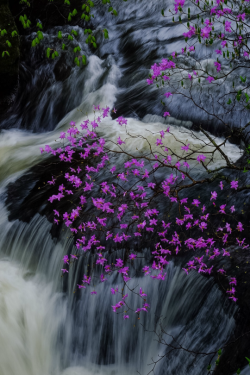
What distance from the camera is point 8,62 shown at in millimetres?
7609

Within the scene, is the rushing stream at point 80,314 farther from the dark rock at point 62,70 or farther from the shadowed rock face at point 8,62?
the shadowed rock face at point 8,62

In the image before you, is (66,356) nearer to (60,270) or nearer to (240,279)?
(60,270)

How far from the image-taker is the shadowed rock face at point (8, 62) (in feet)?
24.8

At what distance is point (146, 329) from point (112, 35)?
612cm

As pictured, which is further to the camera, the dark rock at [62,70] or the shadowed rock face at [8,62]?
the dark rock at [62,70]

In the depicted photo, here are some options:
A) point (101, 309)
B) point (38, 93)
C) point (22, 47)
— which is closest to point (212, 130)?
point (101, 309)

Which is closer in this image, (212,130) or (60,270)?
(60,270)

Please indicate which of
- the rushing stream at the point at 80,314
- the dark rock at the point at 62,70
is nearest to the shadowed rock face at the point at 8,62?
the dark rock at the point at 62,70

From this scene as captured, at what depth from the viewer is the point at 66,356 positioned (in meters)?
3.89

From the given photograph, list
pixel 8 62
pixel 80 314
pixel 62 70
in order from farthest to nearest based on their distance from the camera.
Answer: pixel 62 70 → pixel 8 62 → pixel 80 314

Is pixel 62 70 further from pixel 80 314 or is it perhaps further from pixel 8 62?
pixel 80 314

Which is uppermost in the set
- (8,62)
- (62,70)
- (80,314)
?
(62,70)

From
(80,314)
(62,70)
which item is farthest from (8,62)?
(80,314)

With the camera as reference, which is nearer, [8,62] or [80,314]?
[80,314]
